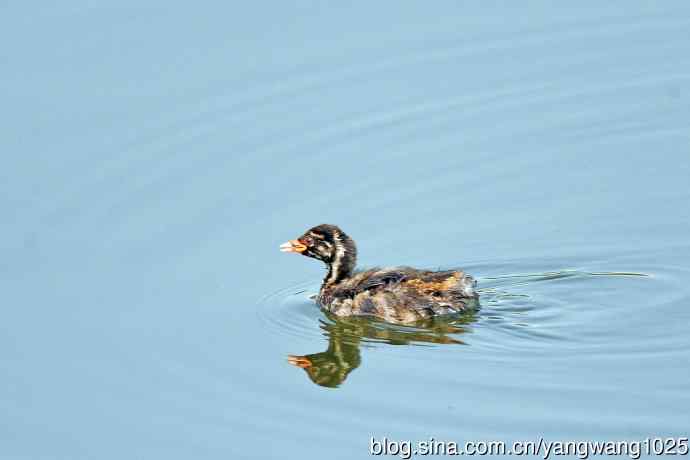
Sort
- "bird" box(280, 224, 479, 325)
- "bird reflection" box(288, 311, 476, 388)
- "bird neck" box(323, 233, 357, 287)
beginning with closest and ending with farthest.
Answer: "bird reflection" box(288, 311, 476, 388) < "bird" box(280, 224, 479, 325) < "bird neck" box(323, 233, 357, 287)

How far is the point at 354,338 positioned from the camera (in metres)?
13.6

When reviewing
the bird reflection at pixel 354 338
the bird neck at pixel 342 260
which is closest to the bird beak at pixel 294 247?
the bird neck at pixel 342 260

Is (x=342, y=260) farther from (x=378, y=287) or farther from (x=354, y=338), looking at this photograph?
(x=354, y=338)

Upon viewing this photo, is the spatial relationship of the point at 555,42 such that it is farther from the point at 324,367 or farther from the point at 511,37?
the point at 324,367

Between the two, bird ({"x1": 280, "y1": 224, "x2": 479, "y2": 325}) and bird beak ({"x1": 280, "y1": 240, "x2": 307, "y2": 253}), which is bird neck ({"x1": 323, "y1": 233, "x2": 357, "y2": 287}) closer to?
bird ({"x1": 280, "y1": 224, "x2": 479, "y2": 325})

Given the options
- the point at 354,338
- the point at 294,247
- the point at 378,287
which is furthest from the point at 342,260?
the point at 354,338

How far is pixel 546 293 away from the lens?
13852 millimetres

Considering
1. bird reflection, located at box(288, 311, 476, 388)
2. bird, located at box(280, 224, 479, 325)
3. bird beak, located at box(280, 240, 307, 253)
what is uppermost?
bird beak, located at box(280, 240, 307, 253)

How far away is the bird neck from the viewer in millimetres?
14328

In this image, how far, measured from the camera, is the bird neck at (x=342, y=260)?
14328 millimetres

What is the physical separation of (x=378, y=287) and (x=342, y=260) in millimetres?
661

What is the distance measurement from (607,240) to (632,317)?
1580 millimetres

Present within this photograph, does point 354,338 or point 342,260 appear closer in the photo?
point 354,338

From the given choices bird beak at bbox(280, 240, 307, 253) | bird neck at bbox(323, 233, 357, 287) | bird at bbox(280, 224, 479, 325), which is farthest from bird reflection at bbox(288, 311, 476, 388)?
bird beak at bbox(280, 240, 307, 253)
